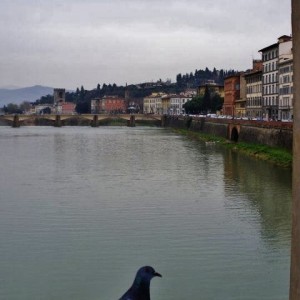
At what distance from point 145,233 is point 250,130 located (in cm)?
3075

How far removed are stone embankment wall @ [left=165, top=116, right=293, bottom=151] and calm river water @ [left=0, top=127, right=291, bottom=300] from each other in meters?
6.83

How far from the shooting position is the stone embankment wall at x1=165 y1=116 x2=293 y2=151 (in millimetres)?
34688

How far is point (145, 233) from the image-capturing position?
47.8 feet

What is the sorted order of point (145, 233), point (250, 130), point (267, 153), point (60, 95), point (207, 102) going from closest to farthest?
point (145, 233)
point (267, 153)
point (250, 130)
point (207, 102)
point (60, 95)

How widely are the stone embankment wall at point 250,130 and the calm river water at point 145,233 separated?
683 centimetres

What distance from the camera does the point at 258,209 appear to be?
60.7 ft

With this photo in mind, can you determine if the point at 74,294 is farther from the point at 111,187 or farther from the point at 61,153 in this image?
Result: the point at 61,153

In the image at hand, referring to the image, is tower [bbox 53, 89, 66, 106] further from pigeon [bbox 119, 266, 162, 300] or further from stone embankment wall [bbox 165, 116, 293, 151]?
pigeon [bbox 119, 266, 162, 300]

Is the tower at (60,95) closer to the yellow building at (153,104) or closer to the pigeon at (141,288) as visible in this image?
the yellow building at (153,104)

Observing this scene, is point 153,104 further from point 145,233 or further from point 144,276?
point 144,276

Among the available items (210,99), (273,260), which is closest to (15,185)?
(273,260)

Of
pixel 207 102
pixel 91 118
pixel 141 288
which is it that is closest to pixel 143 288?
pixel 141 288

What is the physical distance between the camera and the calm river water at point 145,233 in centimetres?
1060

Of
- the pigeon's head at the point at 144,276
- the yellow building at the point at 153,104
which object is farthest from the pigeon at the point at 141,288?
the yellow building at the point at 153,104
